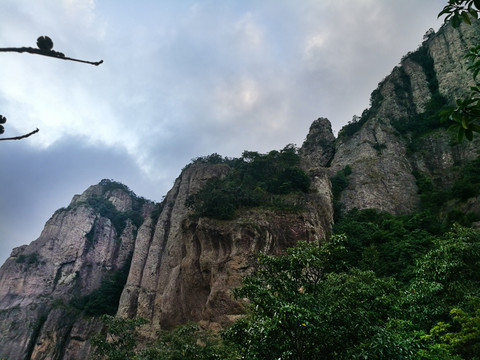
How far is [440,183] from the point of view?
38.6 m

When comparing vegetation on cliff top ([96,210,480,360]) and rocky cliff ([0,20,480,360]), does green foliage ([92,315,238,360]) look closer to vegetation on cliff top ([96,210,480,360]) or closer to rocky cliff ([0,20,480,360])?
vegetation on cliff top ([96,210,480,360])

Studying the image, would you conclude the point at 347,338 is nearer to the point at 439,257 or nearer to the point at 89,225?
the point at 439,257

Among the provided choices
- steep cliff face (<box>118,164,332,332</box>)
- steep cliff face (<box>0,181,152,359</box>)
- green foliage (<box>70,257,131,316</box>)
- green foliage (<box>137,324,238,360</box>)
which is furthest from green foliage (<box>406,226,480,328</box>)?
green foliage (<box>70,257,131,316</box>)

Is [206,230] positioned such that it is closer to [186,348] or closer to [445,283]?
[186,348]

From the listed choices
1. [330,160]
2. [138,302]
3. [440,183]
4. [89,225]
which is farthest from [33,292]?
[440,183]

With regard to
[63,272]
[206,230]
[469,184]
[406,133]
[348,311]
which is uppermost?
[406,133]

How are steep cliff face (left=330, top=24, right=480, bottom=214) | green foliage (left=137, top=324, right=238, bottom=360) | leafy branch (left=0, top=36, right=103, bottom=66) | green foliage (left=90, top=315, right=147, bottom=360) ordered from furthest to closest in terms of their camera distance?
steep cliff face (left=330, top=24, right=480, bottom=214), green foliage (left=90, top=315, right=147, bottom=360), green foliage (left=137, top=324, right=238, bottom=360), leafy branch (left=0, top=36, right=103, bottom=66)

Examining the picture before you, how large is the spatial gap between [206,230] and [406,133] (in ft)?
112

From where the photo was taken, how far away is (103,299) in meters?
41.6

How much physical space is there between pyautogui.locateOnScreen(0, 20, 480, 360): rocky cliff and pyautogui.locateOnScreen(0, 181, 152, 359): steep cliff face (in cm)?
14

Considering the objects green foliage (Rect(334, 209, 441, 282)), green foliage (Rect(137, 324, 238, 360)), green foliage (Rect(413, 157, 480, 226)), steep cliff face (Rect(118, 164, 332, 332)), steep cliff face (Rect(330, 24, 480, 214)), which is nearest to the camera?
green foliage (Rect(137, 324, 238, 360))

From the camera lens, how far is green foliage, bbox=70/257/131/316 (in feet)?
134

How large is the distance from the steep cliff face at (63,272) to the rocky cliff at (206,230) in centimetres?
14

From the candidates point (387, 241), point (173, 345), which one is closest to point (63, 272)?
point (173, 345)
